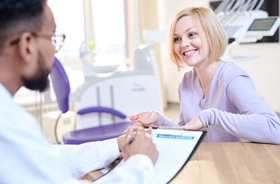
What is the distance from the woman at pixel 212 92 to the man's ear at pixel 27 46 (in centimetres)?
70

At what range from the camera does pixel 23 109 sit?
706 mm

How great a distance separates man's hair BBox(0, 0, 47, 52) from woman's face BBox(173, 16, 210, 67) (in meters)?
0.95

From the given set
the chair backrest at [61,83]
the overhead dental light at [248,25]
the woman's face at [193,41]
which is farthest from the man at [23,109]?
the overhead dental light at [248,25]

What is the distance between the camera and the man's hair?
2.22 ft

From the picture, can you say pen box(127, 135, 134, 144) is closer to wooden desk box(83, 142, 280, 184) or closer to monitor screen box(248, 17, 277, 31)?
wooden desk box(83, 142, 280, 184)

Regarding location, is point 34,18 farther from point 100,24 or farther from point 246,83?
point 100,24

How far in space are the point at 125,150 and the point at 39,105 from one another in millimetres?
3435

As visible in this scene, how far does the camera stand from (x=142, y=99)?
277 centimetres

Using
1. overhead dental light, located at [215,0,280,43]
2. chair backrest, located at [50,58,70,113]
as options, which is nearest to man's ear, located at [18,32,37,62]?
chair backrest, located at [50,58,70,113]

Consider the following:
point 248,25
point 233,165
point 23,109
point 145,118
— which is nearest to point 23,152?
point 23,109

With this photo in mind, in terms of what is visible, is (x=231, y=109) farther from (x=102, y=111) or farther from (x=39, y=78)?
(x=102, y=111)

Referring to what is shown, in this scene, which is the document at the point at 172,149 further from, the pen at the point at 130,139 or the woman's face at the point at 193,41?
the woman's face at the point at 193,41

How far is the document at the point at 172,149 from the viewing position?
0.99 metres

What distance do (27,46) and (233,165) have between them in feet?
2.25
